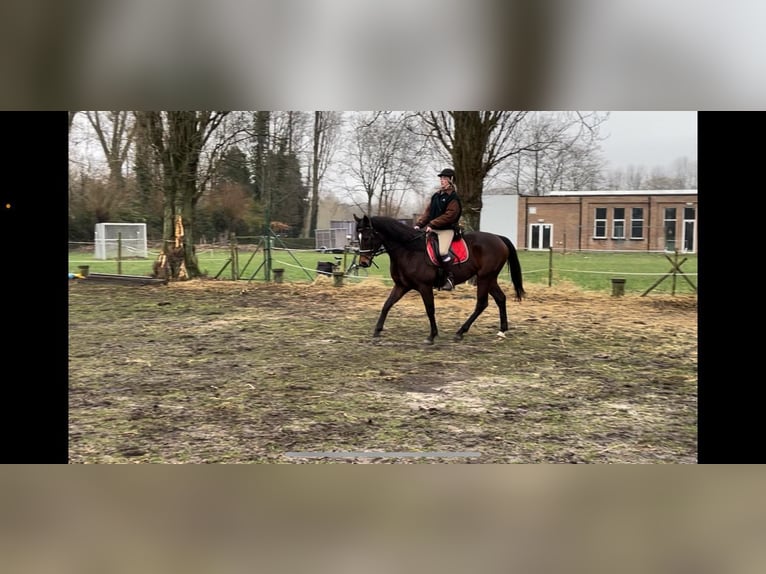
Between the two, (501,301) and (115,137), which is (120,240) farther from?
(501,301)

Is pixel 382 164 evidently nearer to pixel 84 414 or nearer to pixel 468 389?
pixel 468 389

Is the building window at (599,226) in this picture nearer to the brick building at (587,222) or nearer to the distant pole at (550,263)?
the brick building at (587,222)

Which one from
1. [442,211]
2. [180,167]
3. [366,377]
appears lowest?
[366,377]

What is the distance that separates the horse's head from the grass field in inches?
3.3

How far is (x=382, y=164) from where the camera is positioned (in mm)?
5688

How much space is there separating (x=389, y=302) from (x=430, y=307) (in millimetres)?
367

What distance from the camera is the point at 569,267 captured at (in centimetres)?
582

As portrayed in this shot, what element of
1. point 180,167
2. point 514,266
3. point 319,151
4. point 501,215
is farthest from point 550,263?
point 180,167

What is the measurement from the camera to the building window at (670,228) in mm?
5703

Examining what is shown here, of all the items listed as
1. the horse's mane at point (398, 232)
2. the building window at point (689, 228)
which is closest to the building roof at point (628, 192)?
the building window at point (689, 228)

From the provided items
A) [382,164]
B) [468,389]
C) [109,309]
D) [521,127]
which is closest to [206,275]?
[109,309]

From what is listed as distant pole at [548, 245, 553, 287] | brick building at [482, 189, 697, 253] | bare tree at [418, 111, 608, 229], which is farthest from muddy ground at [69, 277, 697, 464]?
bare tree at [418, 111, 608, 229]

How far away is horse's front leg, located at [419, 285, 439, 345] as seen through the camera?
5.71 m
